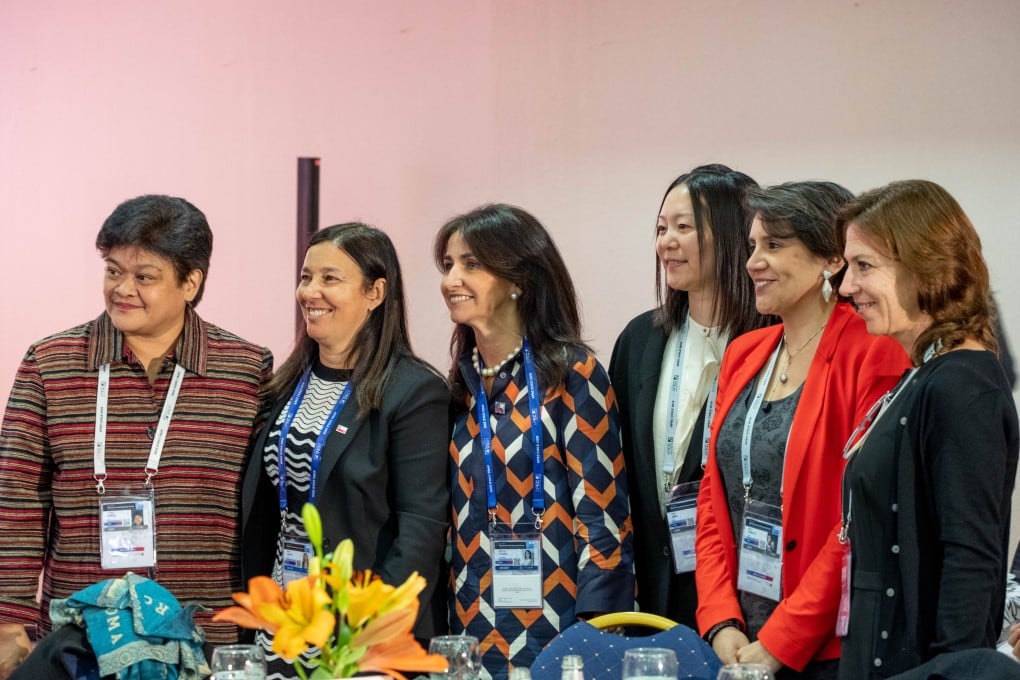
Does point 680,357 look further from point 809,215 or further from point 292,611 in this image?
point 292,611

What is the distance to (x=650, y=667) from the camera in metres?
2.04

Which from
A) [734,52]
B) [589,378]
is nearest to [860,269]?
[589,378]

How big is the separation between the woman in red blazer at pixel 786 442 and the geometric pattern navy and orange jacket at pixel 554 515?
24 cm

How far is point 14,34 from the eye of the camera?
5.54 m

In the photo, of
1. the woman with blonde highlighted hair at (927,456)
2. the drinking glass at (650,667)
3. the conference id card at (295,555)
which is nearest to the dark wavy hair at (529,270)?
the conference id card at (295,555)

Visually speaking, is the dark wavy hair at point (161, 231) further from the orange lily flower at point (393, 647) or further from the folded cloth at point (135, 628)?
the orange lily flower at point (393, 647)

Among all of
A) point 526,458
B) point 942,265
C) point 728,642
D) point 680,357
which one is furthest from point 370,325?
point 942,265

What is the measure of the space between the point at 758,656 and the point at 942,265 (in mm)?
978

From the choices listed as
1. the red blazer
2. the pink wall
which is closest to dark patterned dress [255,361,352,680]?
the red blazer

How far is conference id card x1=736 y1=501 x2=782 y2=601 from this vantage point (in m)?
2.88

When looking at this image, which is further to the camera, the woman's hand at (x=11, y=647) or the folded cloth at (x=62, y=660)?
the woman's hand at (x=11, y=647)

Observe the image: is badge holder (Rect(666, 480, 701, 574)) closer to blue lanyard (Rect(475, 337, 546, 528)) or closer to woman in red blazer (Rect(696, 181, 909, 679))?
woman in red blazer (Rect(696, 181, 909, 679))

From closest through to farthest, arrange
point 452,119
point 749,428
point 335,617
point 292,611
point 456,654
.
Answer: point 292,611 < point 335,617 < point 456,654 < point 749,428 < point 452,119

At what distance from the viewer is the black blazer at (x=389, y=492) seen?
3178 mm
